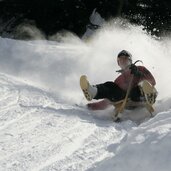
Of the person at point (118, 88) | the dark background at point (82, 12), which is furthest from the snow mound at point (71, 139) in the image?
the dark background at point (82, 12)

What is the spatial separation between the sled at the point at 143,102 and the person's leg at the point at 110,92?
9 cm

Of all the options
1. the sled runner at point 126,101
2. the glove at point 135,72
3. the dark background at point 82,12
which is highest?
the glove at point 135,72

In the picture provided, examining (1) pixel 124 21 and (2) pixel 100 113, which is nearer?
(2) pixel 100 113

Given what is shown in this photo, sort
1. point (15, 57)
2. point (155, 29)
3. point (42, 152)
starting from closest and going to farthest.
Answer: point (42, 152) → point (15, 57) → point (155, 29)

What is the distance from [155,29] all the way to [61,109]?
9.88 m

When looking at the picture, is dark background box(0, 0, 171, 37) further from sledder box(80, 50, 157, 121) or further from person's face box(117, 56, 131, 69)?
sledder box(80, 50, 157, 121)

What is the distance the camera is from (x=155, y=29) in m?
15.9

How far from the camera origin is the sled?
6.39m

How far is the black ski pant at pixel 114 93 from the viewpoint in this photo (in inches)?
268

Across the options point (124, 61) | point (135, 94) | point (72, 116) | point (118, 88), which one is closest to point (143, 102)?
point (135, 94)

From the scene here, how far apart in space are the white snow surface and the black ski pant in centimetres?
25

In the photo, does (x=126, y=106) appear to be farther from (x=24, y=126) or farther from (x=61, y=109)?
(x=24, y=126)

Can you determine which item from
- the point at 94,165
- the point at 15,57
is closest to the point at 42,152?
the point at 94,165

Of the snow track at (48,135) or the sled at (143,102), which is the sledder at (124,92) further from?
the snow track at (48,135)
